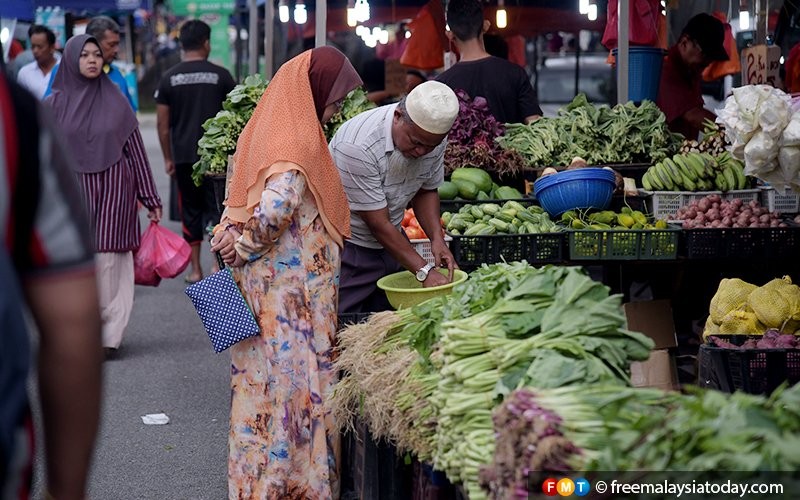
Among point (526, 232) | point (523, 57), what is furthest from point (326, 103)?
point (523, 57)

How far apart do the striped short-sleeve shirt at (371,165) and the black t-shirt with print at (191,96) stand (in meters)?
5.01

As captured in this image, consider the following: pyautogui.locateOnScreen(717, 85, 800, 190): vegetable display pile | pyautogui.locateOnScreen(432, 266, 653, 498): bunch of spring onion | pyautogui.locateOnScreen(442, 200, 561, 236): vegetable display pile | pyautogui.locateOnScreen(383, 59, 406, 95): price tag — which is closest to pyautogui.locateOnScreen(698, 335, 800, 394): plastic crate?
pyautogui.locateOnScreen(717, 85, 800, 190): vegetable display pile

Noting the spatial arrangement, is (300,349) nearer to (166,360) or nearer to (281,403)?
(281,403)

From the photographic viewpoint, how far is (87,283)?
2.01 meters

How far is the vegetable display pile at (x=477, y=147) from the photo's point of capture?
22.7 ft

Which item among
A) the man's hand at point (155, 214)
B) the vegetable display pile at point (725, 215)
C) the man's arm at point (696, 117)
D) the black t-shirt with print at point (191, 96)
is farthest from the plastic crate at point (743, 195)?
the black t-shirt with print at point (191, 96)

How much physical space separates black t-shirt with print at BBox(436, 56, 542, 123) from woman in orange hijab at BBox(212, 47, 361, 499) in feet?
10.3

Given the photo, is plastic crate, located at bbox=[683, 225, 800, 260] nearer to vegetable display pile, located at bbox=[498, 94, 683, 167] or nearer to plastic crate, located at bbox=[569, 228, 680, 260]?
plastic crate, located at bbox=[569, 228, 680, 260]

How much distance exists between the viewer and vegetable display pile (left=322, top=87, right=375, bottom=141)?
24.1ft

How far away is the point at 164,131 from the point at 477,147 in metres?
4.29

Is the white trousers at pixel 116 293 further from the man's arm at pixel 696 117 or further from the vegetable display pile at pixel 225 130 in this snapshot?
the man's arm at pixel 696 117

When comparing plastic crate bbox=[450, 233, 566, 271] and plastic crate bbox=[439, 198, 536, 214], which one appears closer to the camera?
plastic crate bbox=[450, 233, 566, 271]

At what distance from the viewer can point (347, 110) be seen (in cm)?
740

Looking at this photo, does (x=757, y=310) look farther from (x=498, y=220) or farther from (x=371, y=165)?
(x=371, y=165)
